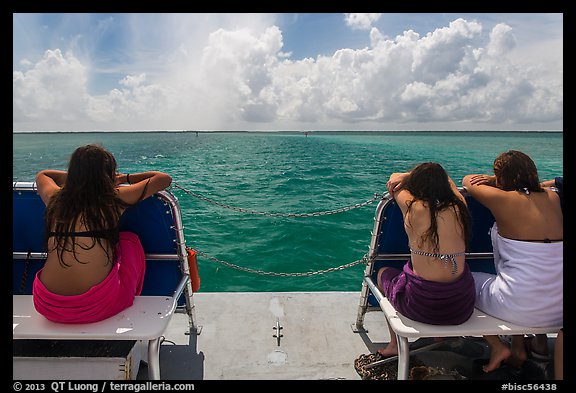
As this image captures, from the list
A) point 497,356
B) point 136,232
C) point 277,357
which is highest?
point 136,232

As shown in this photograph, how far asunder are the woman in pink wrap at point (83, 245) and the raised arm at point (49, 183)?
14 mm

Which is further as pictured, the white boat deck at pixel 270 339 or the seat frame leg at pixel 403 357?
the white boat deck at pixel 270 339

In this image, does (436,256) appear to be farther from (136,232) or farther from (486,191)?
(136,232)

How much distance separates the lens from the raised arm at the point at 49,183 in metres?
2.66

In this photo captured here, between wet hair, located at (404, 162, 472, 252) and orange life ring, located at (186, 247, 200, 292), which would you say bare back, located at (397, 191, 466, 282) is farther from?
orange life ring, located at (186, 247, 200, 292)

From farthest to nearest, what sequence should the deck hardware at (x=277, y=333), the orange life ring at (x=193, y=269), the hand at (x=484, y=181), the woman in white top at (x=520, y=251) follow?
the deck hardware at (x=277, y=333) < the orange life ring at (x=193, y=269) < the hand at (x=484, y=181) < the woman in white top at (x=520, y=251)

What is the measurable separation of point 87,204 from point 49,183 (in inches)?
18.5

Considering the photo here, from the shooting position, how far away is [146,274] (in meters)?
3.29

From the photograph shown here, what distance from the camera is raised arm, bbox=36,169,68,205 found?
266 cm

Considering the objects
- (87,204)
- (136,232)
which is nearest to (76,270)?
(87,204)

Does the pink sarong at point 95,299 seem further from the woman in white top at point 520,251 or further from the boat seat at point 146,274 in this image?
the woman in white top at point 520,251

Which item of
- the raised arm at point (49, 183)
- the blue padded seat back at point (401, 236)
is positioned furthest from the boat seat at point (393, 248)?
the raised arm at point (49, 183)

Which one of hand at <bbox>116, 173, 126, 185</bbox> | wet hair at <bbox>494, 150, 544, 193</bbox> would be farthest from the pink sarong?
wet hair at <bbox>494, 150, 544, 193</bbox>
